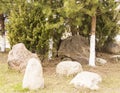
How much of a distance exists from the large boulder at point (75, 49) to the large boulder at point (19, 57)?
159cm

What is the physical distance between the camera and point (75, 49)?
8.84 metres

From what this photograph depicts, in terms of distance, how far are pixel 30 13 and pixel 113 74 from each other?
2.93m

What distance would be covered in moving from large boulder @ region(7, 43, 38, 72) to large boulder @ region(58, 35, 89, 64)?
1.59 metres

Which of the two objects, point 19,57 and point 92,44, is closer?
point 19,57

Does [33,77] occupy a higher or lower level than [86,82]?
higher

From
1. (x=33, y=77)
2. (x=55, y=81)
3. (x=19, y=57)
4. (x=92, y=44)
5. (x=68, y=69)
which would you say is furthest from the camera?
(x=92, y=44)

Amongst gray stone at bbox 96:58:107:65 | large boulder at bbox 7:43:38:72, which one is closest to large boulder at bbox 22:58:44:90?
large boulder at bbox 7:43:38:72

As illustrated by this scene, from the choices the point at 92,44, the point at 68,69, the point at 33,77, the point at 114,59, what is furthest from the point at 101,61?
the point at 33,77

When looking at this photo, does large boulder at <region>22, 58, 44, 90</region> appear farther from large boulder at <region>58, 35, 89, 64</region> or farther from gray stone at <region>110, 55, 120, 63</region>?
gray stone at <region>110, 55, 120, 63</region>

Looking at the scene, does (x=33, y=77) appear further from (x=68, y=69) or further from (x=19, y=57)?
(x=19, y=57)

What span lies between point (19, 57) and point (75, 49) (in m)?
2.16

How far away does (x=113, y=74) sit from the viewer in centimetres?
729

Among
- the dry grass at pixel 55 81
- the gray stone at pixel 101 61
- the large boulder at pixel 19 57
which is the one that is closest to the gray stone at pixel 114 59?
the gray stone at pixel 101 61

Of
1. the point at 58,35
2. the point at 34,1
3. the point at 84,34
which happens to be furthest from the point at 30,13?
the point at 84,34
